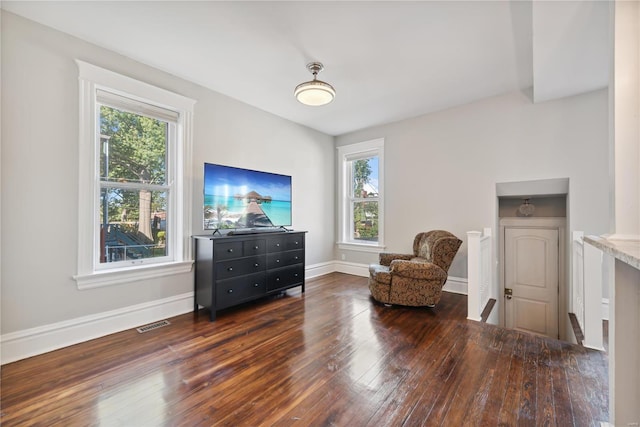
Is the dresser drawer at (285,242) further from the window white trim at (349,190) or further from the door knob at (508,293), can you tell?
the door knob at (508,293)

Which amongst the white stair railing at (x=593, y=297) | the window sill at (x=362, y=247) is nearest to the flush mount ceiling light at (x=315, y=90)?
the white stair railing at (x=593, y=297)

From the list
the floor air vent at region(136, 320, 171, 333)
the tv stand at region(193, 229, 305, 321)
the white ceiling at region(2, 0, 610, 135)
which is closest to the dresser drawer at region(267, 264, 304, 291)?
the tv stand at region(193, 229, 305, 321)

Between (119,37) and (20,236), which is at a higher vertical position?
(119,37)

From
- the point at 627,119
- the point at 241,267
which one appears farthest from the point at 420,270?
the point at 627,119

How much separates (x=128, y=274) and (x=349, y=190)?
382cm

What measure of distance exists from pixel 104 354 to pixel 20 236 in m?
1.16

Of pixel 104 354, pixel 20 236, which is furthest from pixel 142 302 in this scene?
pixel 20 236

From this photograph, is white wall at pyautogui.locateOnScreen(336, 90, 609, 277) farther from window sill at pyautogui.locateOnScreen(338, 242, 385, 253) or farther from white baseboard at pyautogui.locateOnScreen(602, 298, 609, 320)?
white baseboard at pyautogui.locateOnScreen(602, 298, 609, 320)

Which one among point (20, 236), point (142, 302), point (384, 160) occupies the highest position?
point (384, 160)

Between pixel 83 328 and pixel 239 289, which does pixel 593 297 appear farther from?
pixel 83 328

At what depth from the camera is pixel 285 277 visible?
149 inches

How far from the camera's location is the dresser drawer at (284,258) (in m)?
3.59

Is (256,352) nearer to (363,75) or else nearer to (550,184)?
(363,75)

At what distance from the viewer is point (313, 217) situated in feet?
16.6
